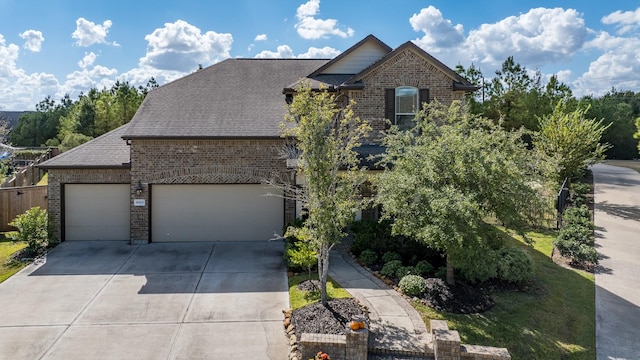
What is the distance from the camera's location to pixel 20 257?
1309cm

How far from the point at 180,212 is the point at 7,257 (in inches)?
215

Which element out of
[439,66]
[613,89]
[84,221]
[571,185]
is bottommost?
[84,221]

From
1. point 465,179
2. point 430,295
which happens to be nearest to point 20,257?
point 430,295

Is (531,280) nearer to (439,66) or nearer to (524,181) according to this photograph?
(524,181)

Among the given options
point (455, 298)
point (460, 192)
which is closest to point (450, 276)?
point (455, 298)

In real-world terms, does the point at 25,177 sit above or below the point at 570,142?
below

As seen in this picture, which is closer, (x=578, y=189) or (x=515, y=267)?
(x=515, y=267)

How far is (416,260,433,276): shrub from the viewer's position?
10.9 metres

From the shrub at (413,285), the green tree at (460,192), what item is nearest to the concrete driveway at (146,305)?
the shrub at (413,285)

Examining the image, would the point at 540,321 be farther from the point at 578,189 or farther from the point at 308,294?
the point at 578,189

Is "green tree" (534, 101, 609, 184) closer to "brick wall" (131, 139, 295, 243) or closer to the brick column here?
"brick wall" (131, 139, 295, 243)

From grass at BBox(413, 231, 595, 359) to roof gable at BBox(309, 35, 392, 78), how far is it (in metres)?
10.7

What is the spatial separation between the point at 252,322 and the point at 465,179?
5.75 meters

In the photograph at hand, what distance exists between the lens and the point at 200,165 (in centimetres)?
1480
